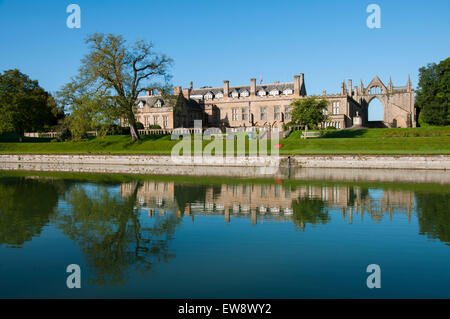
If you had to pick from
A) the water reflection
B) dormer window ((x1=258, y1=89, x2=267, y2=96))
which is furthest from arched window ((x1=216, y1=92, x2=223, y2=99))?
the water reflection

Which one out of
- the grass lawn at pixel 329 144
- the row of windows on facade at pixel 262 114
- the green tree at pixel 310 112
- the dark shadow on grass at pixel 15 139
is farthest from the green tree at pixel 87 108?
the row of windows on facade at pixel 262 114

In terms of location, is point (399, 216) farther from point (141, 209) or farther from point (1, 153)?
point (1, 153)

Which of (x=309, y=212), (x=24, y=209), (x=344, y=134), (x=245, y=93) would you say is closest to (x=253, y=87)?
(x=245, y=93)

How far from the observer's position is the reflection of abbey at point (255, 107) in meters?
63.6

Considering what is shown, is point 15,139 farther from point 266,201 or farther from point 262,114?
point 266,201

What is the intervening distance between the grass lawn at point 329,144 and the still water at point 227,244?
63.3ft

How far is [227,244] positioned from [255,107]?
61135 millimetres

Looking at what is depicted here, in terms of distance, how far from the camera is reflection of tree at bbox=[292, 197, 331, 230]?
40.5 feet

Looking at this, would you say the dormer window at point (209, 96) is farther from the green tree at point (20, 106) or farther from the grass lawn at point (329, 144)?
the green tree at point (20, 106)

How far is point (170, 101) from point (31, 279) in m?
41.9

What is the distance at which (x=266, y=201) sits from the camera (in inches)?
635
